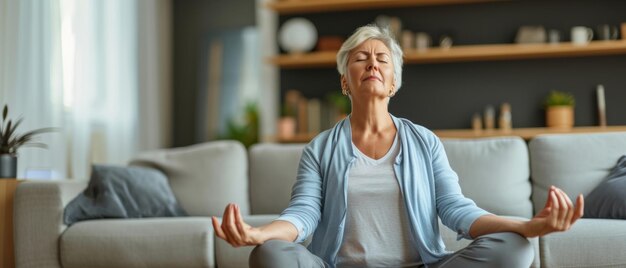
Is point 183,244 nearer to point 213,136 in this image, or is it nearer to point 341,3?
point 341,3

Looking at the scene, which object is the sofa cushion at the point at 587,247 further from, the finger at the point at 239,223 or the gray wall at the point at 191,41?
the gray wall at the point at 191,41

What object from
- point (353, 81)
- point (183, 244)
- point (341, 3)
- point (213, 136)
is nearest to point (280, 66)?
point (341, 3)

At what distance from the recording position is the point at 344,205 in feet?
6.20

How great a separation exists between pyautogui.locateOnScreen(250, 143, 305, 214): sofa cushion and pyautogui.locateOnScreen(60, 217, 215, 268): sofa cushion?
512 mm

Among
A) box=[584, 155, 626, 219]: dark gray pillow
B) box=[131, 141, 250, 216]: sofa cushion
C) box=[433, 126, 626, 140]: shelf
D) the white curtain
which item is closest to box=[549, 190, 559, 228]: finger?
box=[584, 155, 626, 219]: dark gray pillow

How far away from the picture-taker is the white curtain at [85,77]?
3932 millimetres

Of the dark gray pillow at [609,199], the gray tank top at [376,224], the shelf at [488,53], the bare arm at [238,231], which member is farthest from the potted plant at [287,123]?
the bare arm at [238,231]

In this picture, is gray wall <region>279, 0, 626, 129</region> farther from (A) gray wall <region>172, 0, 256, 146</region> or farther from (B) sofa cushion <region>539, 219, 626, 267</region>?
(B) sofa cushion <region>539, 219, 626, 267</region>

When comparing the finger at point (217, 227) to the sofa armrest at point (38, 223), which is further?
the sofa armrest at point (38, 223)

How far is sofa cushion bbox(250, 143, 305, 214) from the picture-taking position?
338cm

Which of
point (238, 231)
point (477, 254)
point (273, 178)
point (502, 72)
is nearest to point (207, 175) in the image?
point (273, 178)

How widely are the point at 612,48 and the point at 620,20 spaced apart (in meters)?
0.35

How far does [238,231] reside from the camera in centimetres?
156

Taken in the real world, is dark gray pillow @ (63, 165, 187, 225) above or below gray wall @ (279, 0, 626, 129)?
below
